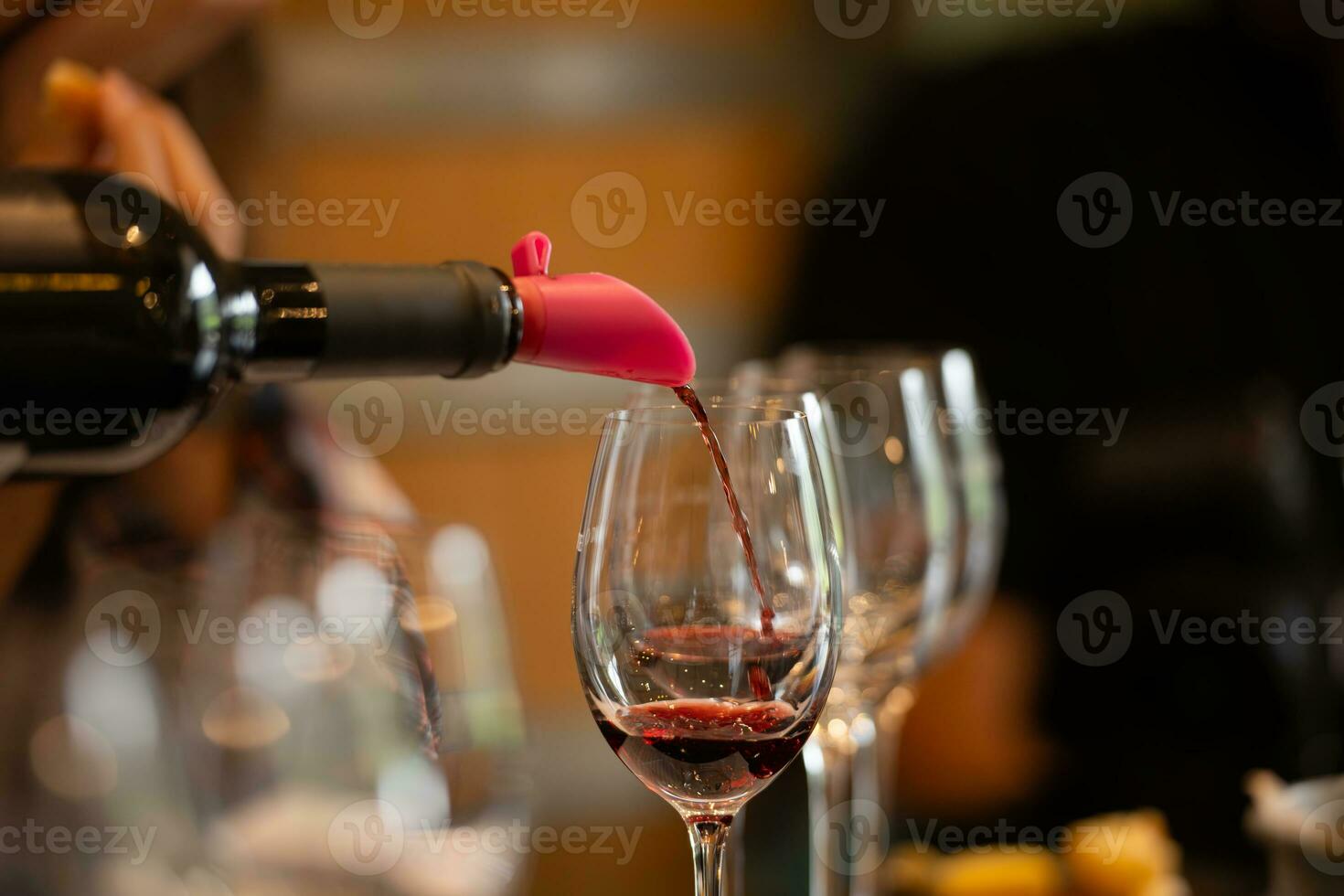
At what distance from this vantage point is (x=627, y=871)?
67.4 inches

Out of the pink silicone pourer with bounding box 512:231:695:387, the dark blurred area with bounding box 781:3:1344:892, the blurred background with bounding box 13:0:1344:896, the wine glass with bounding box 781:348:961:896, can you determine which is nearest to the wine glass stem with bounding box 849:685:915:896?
the wine glass with bounding box 781:348:961:896

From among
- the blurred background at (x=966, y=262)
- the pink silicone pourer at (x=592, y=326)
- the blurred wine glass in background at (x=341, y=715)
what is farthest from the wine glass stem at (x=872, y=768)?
the blurred background at (x=966, y=262)

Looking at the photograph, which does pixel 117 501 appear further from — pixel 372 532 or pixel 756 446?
pixel 756 446

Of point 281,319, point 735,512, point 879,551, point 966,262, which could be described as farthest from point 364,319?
point 966,262

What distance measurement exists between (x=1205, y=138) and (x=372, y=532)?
160 centimetres

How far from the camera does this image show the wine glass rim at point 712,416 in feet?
1.30

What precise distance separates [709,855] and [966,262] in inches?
57.9

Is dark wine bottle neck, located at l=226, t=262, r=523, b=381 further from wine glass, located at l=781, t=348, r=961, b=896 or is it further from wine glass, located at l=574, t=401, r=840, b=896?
wine glass, located at l=781, t=348, r=961, b=896

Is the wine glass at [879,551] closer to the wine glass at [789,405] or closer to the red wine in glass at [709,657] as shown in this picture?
the wine glass at [789,405]

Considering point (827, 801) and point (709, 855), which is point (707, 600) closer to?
point (709, 855)

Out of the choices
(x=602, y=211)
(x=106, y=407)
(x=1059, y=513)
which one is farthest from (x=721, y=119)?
(x=106, y=407)

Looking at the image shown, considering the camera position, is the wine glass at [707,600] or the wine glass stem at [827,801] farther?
the wine glass stem at [827,801]

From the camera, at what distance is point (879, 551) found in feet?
1.90

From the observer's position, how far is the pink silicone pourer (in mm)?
373
